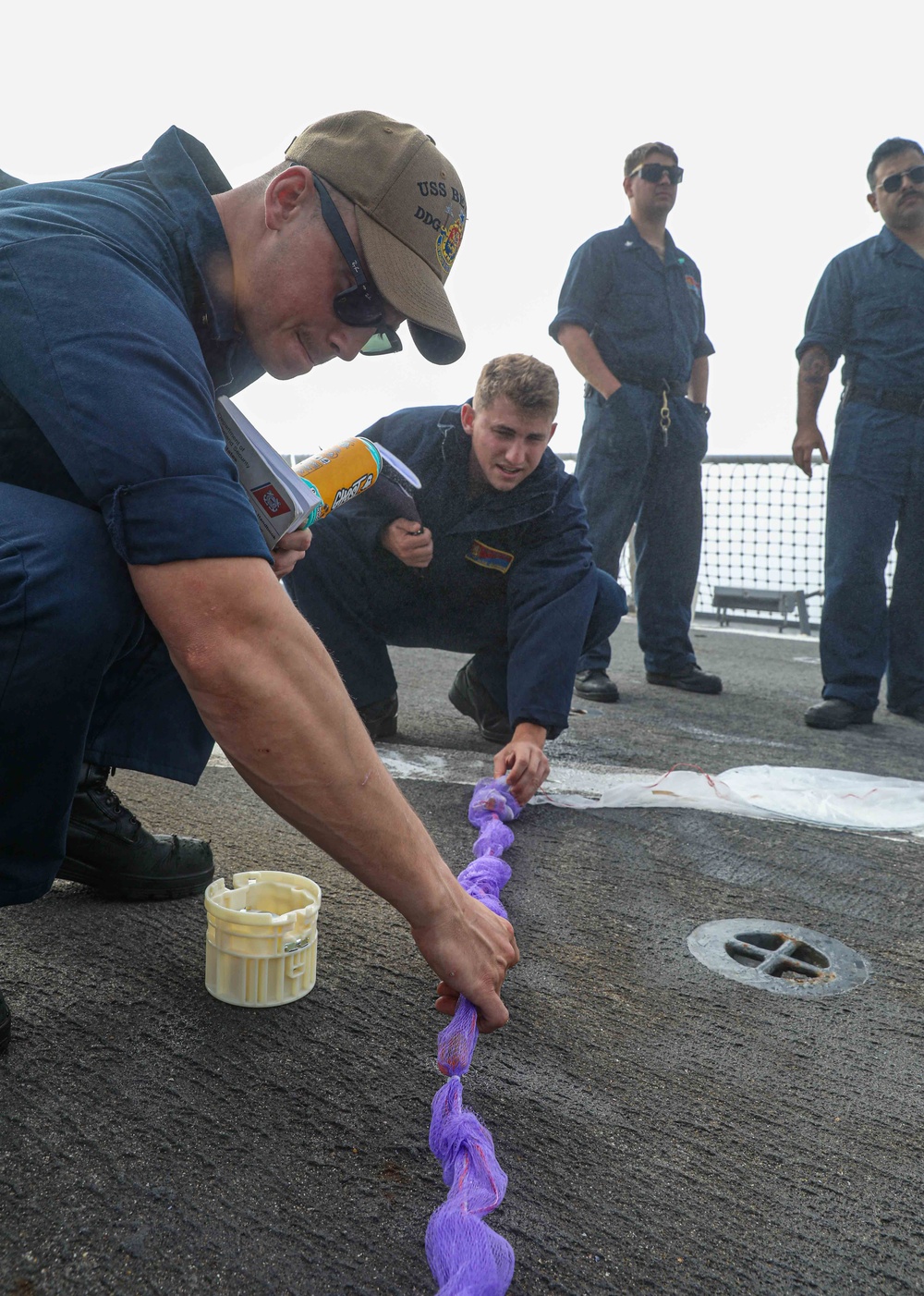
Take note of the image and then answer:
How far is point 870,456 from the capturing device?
297 cm

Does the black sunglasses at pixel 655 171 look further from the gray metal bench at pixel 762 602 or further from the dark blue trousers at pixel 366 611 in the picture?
the gray metal bench at pixel 762 602

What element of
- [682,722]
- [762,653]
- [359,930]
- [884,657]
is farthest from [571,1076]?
[762,653]

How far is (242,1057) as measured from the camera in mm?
1013

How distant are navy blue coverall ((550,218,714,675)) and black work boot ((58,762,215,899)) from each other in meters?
1.97

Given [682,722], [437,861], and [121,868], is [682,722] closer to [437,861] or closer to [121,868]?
[121,868]

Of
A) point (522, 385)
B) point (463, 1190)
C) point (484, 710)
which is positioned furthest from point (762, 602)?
point (463, 1190)

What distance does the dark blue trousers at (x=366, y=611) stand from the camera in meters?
2.34

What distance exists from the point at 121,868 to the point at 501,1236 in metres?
0.79

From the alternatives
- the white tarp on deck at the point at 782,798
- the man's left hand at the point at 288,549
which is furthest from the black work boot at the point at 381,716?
the man's left hand at the point at 288,549

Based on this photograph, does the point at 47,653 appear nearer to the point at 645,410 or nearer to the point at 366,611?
the point at 366,611

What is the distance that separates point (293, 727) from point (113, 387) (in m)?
0.31

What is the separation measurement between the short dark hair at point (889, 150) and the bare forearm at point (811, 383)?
57cm

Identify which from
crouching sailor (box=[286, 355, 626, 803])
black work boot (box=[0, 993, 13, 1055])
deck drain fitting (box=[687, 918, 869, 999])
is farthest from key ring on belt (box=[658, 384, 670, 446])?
black work boot (box=[0, 993, 13, 1055])

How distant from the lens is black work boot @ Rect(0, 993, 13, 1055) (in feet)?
3.17
